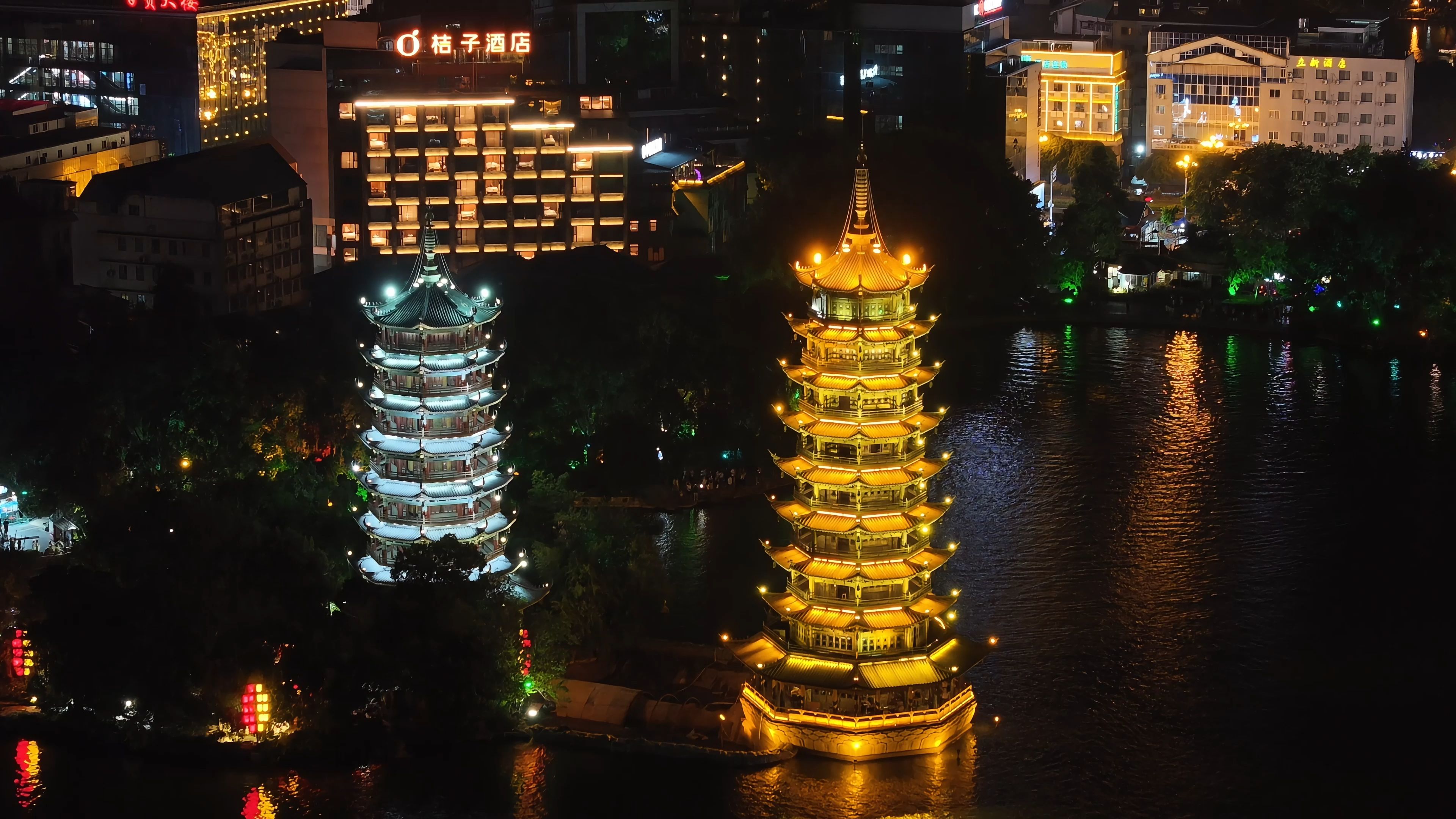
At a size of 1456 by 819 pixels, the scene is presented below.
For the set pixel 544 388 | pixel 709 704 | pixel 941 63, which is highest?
pixel 941 63

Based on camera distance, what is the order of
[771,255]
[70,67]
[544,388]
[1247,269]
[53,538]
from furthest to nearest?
1. [70,67]
2. [1247,269]
3. [771,255]
4. [544,388]
5. [53,538]

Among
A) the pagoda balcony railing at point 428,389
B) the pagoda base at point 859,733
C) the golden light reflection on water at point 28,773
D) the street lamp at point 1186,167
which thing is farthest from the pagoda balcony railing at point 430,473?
the street lamp at point 1186,167

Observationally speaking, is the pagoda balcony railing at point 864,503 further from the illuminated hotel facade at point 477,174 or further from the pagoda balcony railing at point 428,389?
the illuminated hotel facade at point 477,174

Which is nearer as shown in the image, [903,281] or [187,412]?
[903,281]

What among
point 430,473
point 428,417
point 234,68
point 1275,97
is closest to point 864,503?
point 430,473

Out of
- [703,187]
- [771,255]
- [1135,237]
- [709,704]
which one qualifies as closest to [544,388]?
[709,704]

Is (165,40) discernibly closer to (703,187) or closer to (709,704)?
(703,187)

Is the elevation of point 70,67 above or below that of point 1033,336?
above

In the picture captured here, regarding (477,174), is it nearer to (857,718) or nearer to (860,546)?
(860,546)
